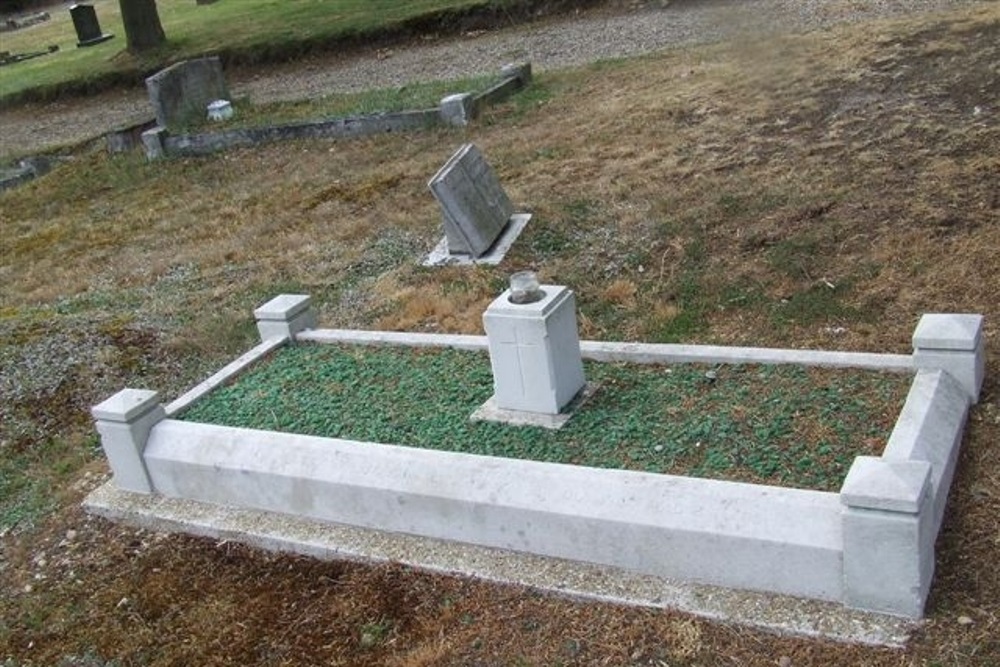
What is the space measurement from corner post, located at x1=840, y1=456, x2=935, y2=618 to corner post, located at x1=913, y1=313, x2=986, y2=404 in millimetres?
1516

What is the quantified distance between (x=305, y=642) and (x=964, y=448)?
11.5ft

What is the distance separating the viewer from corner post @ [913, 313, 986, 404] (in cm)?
557

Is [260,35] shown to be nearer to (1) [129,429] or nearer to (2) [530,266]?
(2) [530,266]

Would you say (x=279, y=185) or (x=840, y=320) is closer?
(x=840, y=320)

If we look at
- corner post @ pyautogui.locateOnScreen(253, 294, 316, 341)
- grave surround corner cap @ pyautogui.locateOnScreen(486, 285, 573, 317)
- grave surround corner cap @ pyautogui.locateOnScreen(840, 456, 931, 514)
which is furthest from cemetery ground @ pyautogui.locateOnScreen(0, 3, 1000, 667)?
grave surround corner cap @ pyautogui.locateOnScreen(486, 285, 573, 317)

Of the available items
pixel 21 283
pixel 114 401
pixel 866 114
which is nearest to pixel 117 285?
pixel 21 283

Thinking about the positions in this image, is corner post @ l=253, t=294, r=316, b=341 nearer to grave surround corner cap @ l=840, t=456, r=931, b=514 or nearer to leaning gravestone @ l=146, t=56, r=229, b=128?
grave surround corner cap @ l=840, t=456, r=931, b=514

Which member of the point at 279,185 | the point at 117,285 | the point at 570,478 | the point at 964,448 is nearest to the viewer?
the point at 570,478

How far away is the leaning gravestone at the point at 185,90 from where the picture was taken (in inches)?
655

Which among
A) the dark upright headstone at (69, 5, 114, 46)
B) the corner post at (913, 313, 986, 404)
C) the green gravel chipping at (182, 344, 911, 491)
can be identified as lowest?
the green gravel chipping at (182, 344, 911, 491)

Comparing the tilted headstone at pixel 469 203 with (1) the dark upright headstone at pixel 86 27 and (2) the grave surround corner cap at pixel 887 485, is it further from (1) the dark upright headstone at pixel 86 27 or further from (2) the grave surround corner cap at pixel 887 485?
(1) the dark upright headstone at pixel 86 27

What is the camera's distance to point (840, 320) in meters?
7.49

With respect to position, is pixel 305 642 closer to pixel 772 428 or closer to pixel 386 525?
pixel 386 525

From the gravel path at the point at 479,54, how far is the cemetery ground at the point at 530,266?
1.22 metres
